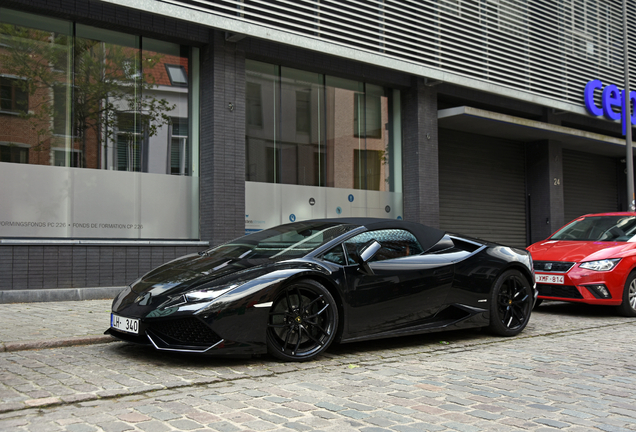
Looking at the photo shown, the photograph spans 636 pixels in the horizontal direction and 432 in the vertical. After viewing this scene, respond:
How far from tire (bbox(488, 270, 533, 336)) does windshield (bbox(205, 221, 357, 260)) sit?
1913mm

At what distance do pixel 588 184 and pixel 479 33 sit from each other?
30.2ft

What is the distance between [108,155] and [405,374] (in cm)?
812

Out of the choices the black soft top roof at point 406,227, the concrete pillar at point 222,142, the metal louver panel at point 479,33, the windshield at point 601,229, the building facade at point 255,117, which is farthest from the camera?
the metal louver panel at point 479,33

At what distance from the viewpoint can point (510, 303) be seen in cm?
684

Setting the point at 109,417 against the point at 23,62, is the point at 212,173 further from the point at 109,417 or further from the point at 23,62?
Result: the point at 109,417

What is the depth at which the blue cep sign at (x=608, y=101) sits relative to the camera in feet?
61.2

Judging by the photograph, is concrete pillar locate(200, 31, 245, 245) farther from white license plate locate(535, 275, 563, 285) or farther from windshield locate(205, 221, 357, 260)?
white license plate locate(535, 275, 563, 285)

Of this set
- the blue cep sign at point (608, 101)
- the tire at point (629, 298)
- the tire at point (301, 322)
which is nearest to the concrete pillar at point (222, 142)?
the tire at point (301, 322)

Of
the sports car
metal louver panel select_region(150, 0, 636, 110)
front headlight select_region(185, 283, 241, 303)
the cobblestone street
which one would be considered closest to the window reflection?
metal louver panel select_region(150, 0, 636, 110)

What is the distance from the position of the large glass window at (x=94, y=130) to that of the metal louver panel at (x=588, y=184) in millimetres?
14640

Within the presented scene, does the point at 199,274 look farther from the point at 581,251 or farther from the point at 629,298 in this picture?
the point at 629,298

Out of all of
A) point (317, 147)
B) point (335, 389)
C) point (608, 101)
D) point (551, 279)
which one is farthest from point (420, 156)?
point (335, 389)

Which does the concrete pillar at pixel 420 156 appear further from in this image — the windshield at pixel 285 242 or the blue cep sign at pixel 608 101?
the windshield at pixel 285 242

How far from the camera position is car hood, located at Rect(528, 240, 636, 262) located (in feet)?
28.5
